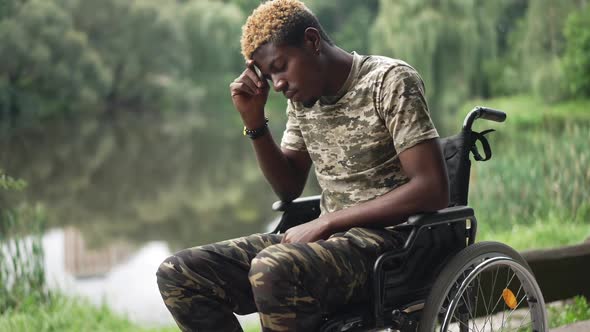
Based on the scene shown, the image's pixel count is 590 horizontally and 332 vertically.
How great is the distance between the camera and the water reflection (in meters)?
5.45

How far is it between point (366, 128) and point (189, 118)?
16.6m

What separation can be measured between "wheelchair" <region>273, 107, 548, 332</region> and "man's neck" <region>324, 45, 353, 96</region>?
327mm

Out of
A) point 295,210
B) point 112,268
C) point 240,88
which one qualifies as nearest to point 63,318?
point 295,210

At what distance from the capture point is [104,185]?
440 inches

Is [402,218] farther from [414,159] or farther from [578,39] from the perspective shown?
[578,39]

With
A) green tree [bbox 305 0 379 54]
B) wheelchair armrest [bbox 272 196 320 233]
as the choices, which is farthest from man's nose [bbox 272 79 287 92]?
green tree [bbox 305 0 379 54]

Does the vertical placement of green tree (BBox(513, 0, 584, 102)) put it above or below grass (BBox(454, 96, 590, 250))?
above

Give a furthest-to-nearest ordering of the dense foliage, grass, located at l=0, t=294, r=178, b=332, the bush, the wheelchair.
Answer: the bush, the dense foliage, grass, located at l=0, t=294, r=178, b=332, the wheelchair

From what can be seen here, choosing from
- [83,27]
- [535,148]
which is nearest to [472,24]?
[535,148]

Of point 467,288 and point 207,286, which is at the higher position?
point 207,286

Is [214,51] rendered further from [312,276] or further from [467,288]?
[312,276]

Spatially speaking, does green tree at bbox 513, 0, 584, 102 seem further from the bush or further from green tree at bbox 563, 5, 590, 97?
green tree at bbox 563, 5, 590, 97

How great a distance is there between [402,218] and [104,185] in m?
9.86

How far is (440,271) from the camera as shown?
1.79 m
